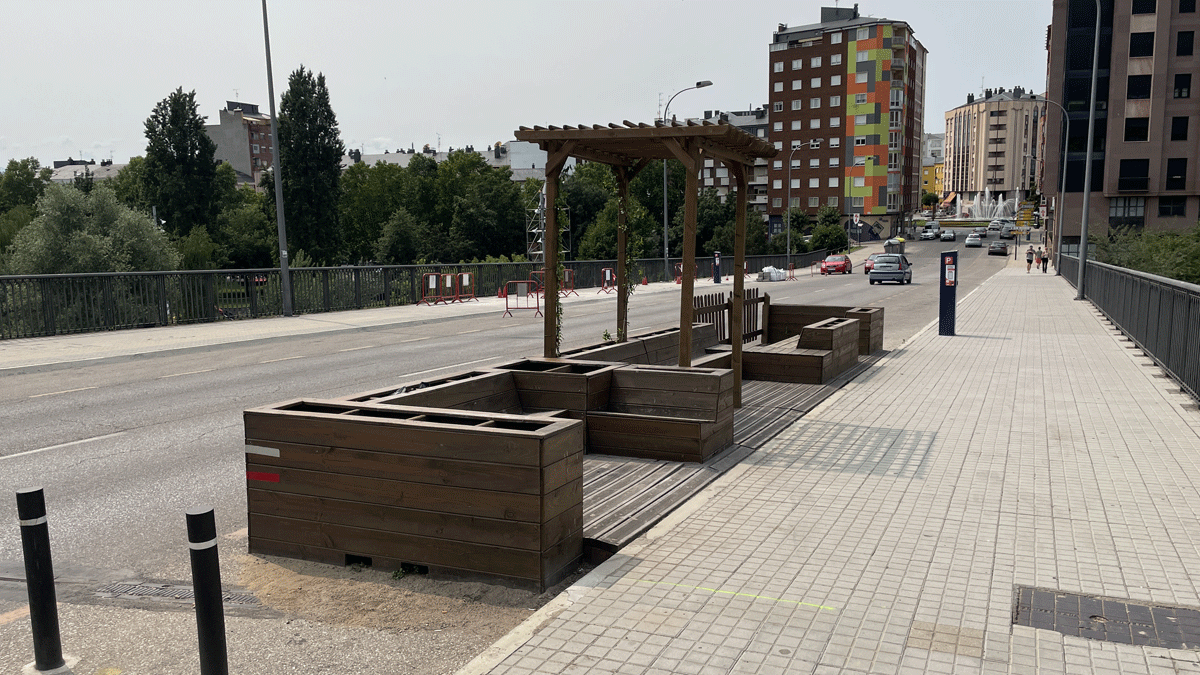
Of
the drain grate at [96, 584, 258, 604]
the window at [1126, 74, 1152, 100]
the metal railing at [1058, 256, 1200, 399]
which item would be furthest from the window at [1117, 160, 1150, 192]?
the drain grate at [96, 584, 258, 604]

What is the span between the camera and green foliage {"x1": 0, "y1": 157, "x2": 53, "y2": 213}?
309ft

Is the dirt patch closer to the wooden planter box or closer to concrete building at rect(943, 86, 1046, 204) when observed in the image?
the wooden planter box

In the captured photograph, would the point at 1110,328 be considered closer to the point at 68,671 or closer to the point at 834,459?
the point at 834,459

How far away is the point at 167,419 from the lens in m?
9.89

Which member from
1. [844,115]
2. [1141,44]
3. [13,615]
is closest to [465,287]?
[13,615]

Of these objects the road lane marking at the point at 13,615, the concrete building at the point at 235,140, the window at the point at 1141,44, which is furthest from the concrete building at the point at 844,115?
the road lane marking at the point at 13,615

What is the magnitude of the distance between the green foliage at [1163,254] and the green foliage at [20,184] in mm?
99496

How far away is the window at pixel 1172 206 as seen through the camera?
230ft

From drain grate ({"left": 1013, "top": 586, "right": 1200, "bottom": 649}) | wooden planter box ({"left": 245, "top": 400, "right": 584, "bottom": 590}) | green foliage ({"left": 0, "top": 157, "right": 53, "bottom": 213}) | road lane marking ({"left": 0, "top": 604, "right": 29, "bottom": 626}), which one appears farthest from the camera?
green foliage ({"left": 0, "top": 157, "right": 53, "bottom": 213})

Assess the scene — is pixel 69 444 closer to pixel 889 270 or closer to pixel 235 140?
pixel 889 270

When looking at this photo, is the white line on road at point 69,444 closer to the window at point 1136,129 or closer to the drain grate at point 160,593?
the drain grate at point 160,593

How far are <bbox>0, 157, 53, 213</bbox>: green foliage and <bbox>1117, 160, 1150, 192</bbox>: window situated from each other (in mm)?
104157

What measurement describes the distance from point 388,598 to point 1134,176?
80664 mm

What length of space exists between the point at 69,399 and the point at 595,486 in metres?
8.33
